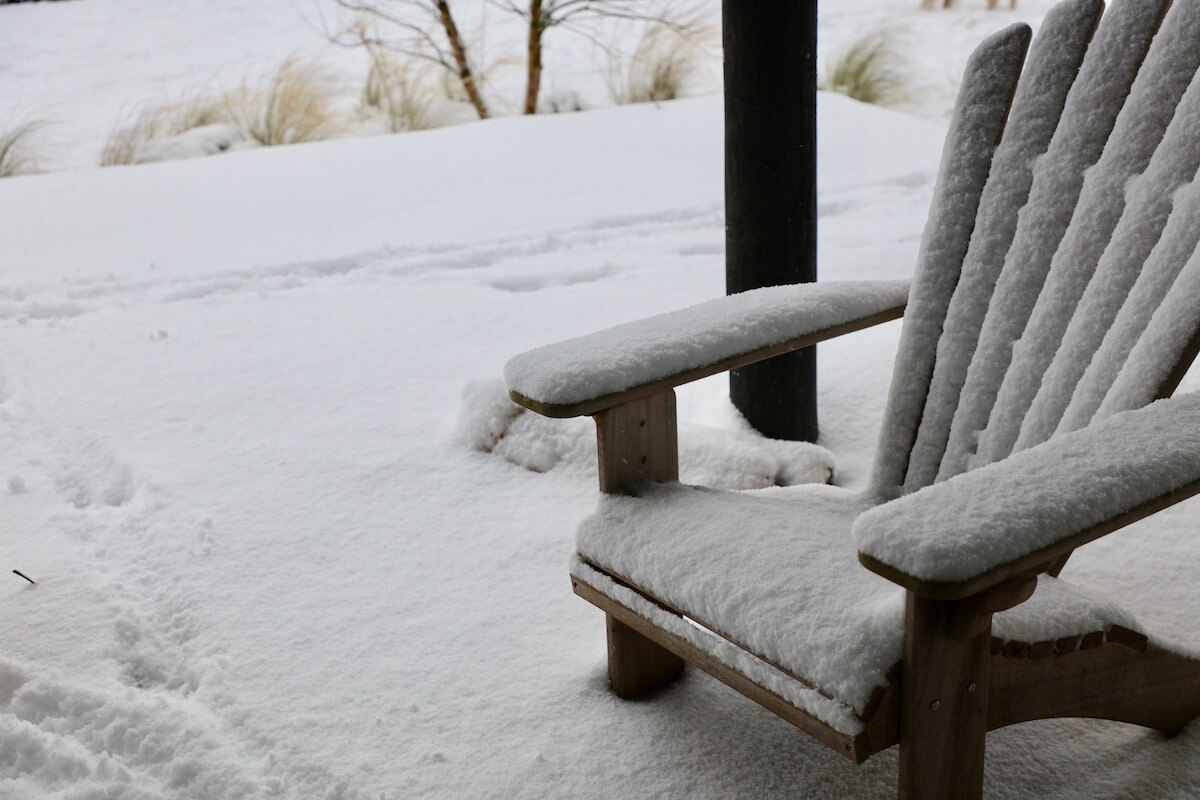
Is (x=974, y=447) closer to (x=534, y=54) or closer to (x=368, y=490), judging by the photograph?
(x=368, y=490)

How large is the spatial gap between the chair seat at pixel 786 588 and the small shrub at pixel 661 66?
4.76m

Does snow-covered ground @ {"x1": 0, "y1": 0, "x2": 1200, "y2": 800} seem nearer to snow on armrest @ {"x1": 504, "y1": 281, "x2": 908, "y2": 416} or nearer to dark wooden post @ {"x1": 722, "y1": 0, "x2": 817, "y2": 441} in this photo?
dark wooden post @ {"x1": 722, "y1": 0, "x2": 817, "y2": 441}

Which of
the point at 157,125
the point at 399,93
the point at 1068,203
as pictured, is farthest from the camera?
the point at 399,93

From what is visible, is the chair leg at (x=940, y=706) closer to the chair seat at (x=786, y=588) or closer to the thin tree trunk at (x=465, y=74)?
the chair seat at (x=786, y=588)

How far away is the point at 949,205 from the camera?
1.71m

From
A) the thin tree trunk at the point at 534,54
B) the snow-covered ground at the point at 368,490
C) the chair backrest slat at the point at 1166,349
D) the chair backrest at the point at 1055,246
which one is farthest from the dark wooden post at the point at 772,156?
the thin tree trunk at the point at 534,54

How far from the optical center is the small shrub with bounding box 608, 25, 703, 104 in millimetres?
5949

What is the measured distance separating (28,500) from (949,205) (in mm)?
1942

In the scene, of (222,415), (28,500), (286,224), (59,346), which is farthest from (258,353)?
(286,224)

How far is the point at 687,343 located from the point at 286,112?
4.80 m

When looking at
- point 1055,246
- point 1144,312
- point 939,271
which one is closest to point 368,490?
point 939,271

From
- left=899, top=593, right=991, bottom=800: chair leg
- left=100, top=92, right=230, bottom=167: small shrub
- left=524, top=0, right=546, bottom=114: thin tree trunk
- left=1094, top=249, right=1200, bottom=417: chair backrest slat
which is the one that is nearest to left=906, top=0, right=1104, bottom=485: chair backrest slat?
left=1094, top=249, right=1200, bottom=417: chair backrest slat

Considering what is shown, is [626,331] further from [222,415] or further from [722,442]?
[222,415]

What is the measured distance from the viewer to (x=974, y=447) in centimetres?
164
